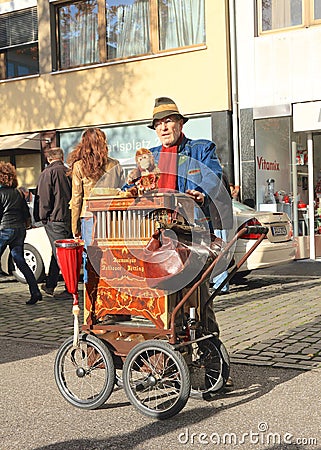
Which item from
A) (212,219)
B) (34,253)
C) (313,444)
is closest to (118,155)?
(34,253)

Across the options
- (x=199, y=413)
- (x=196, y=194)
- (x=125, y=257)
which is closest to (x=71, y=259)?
(x=125, y=257)

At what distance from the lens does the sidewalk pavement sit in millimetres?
5922

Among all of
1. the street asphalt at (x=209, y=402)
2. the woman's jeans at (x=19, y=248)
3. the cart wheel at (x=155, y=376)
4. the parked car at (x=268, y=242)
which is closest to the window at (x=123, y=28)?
the parked car at (x=268, y=242)

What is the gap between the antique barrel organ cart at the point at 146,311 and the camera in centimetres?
429

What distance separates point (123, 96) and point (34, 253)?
20.5 ft

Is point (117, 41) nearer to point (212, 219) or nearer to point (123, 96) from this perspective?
point (123, 96)

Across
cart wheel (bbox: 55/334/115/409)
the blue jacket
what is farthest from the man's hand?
cart wheel (bbox: 55/334/115/409)

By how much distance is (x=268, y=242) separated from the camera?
1016 centimetres

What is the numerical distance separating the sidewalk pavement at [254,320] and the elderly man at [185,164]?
1270mm

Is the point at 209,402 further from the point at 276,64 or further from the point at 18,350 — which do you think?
the point at 276,64

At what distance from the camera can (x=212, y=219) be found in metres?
4.71

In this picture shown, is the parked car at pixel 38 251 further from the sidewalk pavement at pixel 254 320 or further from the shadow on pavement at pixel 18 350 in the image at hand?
the shadow on pavement at pixel 18 350

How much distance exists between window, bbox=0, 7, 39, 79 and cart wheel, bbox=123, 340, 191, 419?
14197 millimetres

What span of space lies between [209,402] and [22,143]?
13.1m
